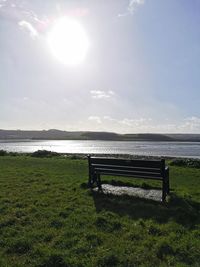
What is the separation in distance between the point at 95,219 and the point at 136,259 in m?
2.13

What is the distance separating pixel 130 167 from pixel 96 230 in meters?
3.38

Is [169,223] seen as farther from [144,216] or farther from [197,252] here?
[197,252]

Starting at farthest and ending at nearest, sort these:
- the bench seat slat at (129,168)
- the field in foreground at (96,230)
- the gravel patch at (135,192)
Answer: the gravel patch at (135,192)
the bench seat slat at (129,168)
the field in foreground at (96,230)

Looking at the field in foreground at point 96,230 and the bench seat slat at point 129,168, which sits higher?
the bench seat slat at point 129,168

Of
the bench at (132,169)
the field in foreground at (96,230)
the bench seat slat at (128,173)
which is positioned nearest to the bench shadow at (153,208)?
the field in foreground at (96,230)

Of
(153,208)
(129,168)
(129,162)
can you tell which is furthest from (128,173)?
(153,208)

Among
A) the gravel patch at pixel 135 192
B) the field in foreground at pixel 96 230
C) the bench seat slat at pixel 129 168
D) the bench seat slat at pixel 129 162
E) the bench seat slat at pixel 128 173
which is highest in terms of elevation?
the bench seat slat at pixel 129 162

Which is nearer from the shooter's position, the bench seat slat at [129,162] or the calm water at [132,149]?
the bench seat slat at [129,162]

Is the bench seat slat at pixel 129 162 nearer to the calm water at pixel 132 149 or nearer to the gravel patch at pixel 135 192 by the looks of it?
the gravel patch at pixel 135 192

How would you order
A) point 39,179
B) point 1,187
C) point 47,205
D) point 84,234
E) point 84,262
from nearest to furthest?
1. point 84,262
2. point 84,234
3. point 47,205
4. point 1,187
5. point 39,179

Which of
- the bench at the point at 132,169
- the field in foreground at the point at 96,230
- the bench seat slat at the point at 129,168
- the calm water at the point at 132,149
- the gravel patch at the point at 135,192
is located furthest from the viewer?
the calm water at the point at 132,149

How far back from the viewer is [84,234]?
629 cm

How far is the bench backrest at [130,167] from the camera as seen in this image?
9070mm

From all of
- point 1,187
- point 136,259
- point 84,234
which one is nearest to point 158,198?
point 84,234
